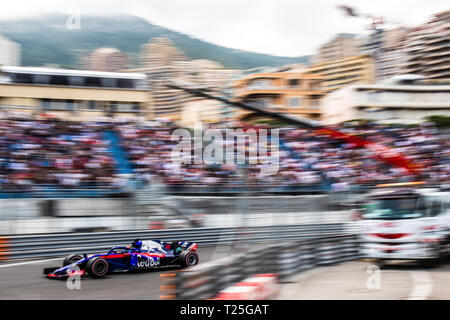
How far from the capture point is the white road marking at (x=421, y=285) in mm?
9198

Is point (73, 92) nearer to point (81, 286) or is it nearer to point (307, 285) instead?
point (81, 286)

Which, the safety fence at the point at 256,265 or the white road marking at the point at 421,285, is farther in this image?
the white road marking at the point at 421,285

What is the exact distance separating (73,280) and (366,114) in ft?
132

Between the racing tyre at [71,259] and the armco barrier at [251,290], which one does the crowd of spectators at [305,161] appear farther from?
the armco barrier at [251,290]

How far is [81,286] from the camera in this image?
10273mm

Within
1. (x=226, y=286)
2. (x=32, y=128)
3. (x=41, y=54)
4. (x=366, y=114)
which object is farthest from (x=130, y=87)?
(x=41, y=54)

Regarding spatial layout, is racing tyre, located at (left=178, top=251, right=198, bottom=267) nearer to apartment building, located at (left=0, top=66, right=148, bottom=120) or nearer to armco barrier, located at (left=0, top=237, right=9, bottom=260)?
armco barrier, located at (left=0, top=237, right=9, bottom=260)

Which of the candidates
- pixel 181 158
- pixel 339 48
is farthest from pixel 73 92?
pixel 339 48

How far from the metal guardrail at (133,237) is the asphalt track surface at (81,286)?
4.76 feet

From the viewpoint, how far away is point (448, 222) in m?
13.3

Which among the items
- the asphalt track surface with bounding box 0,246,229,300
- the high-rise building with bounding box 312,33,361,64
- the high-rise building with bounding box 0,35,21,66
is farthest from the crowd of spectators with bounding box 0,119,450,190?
the high-rise building with bounding box 0,35,21,66

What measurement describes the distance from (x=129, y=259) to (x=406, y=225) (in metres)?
6.15

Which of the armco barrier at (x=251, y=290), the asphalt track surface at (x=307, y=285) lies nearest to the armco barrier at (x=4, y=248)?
the asphalt track surface at (x=307, y=285)

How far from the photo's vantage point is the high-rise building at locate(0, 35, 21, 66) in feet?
525
